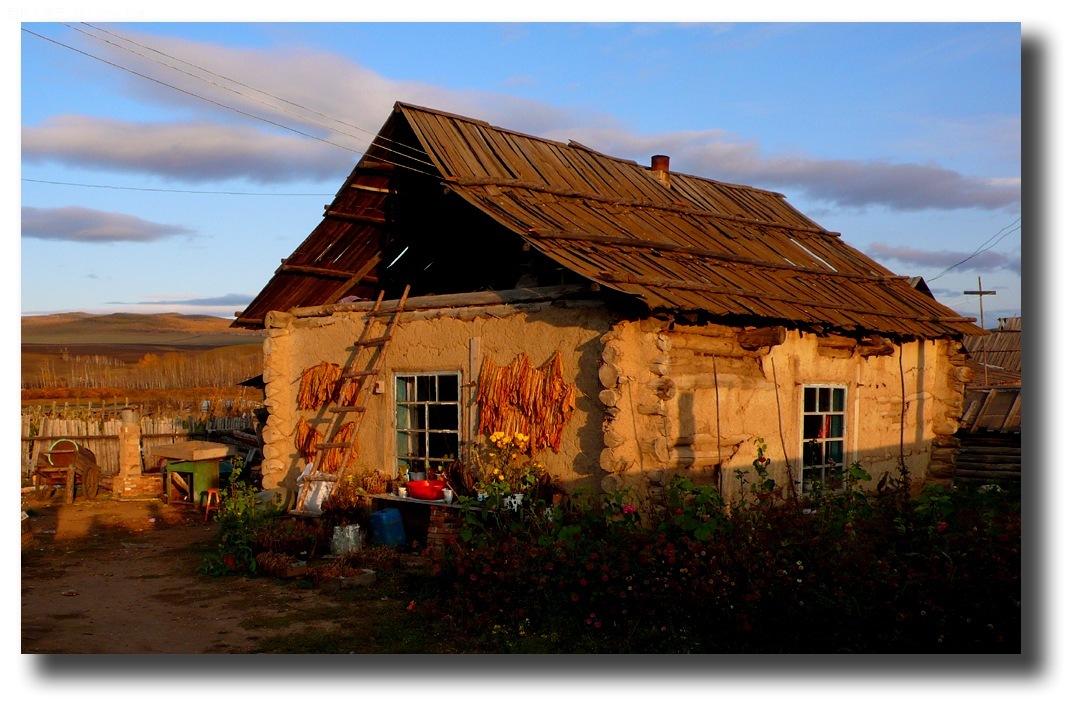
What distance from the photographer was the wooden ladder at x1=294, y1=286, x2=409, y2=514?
37.3 ft

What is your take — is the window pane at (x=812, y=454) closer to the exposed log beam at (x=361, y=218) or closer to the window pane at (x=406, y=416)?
the window pane at (x=406, y=416)

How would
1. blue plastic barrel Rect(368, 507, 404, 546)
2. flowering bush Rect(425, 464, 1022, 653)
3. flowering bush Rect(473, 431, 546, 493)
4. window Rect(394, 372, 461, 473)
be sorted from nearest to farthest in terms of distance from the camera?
1. flowering bush Rect(425, 464, 1022, 653)
2. flowering bush Rect(473, 431, 546, 493)
3. blue plastic barrel Rect(368, 507, 404, 546)
4. window Rect(394, 372, 461, 473)

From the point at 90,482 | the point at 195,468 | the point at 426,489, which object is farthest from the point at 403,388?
the point at 90,482

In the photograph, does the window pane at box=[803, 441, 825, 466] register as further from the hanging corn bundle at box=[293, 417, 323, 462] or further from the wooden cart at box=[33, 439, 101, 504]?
the wooden cart at box=[33, 439, 101, 504]

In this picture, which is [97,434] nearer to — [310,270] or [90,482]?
[90,482]

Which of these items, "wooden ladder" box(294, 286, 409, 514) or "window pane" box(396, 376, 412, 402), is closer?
"wooden ladder" box(294, 286, 409, 514)

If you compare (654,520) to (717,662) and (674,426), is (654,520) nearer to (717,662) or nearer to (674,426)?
(674,426)

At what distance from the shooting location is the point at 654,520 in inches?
352

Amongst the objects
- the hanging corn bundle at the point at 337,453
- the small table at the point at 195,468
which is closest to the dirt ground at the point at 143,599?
the hanging corn bundle at the point at 337,453

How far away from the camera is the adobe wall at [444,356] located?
961cm

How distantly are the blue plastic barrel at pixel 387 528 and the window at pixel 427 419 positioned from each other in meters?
0.84

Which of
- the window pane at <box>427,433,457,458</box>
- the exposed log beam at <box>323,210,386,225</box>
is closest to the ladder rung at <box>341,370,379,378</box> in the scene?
the window pane at <box>427,433,457,458</box>

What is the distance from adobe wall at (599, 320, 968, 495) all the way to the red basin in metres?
2.35

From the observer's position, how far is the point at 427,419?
11375 mm
